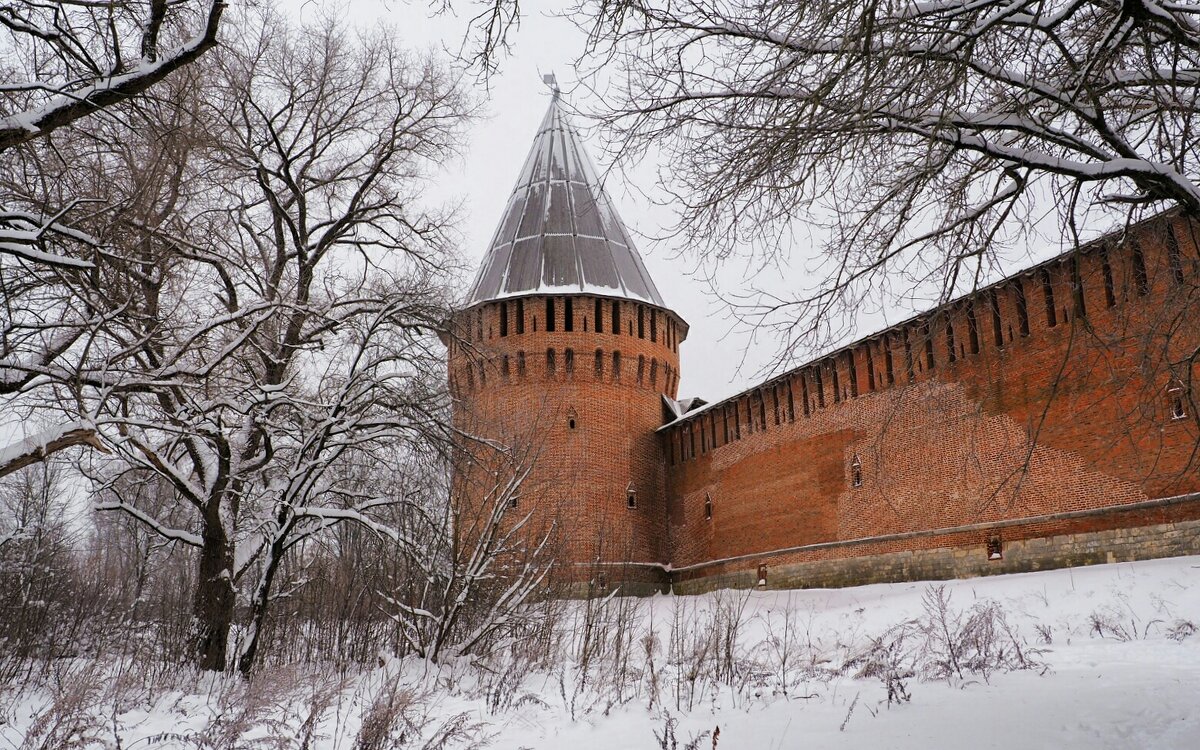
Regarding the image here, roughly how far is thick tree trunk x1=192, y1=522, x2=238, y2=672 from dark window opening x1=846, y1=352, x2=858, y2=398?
34.2 feet

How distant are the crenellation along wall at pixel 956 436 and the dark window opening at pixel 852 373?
1.5 inches

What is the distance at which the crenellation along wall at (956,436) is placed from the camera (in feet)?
35.0

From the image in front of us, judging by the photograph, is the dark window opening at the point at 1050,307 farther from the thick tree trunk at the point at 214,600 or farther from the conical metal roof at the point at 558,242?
Result: the thick tree trunk at the point at 214,600

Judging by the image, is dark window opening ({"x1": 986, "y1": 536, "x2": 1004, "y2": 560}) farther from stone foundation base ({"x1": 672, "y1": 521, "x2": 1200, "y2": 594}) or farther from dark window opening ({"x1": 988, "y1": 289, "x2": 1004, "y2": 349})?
dark window opening ({"x1": 988, "y1": 289, "x2": 1004, "y2": 349})

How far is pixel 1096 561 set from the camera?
1128 cm

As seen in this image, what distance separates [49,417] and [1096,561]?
37.7 feet

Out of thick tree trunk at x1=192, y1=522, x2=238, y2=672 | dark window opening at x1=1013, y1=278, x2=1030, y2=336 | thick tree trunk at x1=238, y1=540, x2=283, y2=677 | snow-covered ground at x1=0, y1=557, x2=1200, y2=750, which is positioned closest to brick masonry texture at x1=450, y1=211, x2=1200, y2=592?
dark window opening at x1=1013, y1=278, x2=1030, y2=336

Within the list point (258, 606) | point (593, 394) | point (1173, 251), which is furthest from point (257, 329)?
point (593, 394)

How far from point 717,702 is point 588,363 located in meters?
14.5

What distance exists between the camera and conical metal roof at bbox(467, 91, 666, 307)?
20203 millimetres

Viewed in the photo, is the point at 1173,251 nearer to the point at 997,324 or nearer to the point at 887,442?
the point at 997,324

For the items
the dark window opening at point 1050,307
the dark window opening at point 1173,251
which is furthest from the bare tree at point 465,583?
the dark window opening at point 1050,307

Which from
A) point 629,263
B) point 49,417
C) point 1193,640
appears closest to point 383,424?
point 49,417

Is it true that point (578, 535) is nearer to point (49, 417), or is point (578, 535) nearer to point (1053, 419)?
point (1053, 419)
